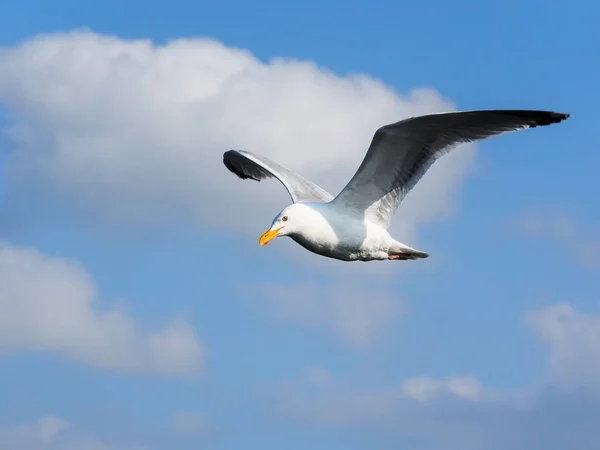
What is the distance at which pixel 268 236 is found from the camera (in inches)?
638

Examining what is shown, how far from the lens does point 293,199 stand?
18.8 meters

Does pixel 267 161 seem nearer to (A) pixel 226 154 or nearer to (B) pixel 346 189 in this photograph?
(A) pixel 226 154

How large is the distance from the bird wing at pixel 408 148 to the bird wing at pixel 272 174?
2.01 m

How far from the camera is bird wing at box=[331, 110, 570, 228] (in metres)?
15.4

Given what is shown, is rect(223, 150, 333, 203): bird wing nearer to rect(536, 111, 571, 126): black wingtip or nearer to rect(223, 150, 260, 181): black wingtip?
rect(223, 150, 260, 181): black wingtip

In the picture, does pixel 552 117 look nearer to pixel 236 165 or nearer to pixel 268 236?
pixel 268 236

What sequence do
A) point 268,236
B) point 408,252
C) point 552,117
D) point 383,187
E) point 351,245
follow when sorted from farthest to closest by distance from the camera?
point 408,252
point 383,187
point 351,245
point 268,236
point 552,117

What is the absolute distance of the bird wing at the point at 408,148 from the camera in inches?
607

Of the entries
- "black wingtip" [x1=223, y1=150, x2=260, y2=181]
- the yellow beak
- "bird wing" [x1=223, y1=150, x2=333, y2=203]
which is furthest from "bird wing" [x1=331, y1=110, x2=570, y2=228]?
"black wingtip" [x1=223, y1=150, x2=260, y2=181]

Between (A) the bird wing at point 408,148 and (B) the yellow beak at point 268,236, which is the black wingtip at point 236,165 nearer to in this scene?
(A) the bird wing at point 408,148

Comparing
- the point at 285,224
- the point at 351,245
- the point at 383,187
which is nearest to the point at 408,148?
the point at 383,187

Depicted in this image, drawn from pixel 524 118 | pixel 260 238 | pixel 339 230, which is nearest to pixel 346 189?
pixel 339 230

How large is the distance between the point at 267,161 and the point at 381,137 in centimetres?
547

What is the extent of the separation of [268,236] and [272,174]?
13.9 ft
